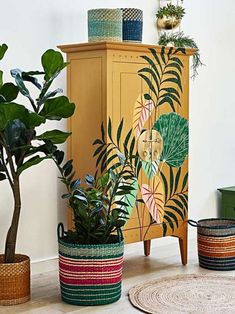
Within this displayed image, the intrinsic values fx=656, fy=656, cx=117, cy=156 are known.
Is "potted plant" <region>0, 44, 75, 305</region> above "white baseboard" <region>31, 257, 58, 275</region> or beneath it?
above

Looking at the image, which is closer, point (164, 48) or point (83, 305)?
point (83, 305)

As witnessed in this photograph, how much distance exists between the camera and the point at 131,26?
12.6 feet

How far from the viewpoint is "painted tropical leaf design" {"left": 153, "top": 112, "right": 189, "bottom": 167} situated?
3938 millimetres

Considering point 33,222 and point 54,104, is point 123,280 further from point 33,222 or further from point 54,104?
point 54,104

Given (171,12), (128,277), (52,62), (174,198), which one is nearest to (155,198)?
(174,198)

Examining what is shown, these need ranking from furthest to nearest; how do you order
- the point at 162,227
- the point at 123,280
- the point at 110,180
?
the point at 162,227 → the point at 123,280 → the point at 110,180

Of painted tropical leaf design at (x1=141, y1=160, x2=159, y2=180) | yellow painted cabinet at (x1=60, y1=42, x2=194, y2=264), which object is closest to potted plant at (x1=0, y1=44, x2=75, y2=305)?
yellow painted cabinet at (x1=60, y1=42, x2=194, y2=264)

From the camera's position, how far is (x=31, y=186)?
391 cm

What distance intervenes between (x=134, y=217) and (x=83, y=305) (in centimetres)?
71

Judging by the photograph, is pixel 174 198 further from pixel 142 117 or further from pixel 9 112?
pixel 9 112

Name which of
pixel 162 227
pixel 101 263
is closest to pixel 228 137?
pixel 162 227

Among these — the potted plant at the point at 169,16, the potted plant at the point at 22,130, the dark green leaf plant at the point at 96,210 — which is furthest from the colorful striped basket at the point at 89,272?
the potted plant at the point at 169,16

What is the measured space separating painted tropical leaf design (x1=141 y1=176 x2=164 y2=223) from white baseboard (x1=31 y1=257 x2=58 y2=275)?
0.68 meters

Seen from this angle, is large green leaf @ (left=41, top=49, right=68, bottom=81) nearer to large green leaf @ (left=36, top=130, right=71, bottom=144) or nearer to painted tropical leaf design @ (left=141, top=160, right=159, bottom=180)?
large green leaf @ (left=36, top=130, right=71, bottom=144)
